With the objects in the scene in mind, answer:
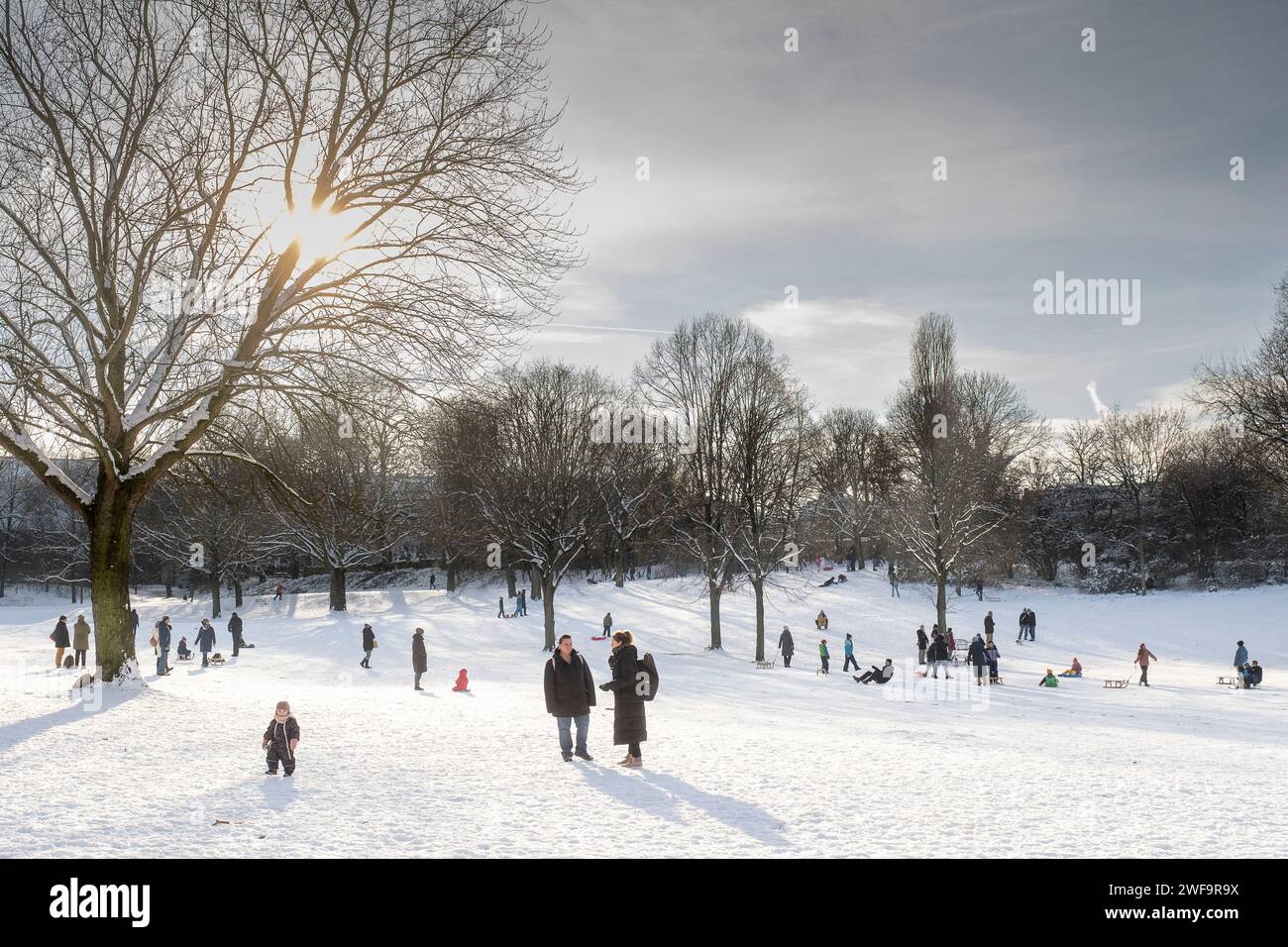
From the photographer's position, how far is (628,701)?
10227 millimetres

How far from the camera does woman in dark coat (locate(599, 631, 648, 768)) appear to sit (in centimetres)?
1020

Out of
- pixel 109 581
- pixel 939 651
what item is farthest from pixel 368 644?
pixel 939 651

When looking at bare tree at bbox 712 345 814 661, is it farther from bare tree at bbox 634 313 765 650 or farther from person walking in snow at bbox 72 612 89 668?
person walking in snow at bbox 72 612 89 668

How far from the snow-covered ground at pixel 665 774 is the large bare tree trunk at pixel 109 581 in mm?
751

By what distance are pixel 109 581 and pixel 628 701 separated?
9.70 m

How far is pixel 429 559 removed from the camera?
67250 mm

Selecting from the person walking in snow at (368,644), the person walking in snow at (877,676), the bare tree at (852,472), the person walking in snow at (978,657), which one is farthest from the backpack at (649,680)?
the bare tree at (852,472)

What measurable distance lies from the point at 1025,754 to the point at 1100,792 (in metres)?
3.17

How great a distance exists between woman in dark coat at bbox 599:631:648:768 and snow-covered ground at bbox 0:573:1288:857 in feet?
1.15

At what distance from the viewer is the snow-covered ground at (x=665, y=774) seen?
7211mm

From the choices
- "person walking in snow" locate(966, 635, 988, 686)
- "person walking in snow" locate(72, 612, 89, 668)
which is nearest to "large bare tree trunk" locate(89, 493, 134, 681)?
"person walking in snow" locate(72, 612, 89, 668)

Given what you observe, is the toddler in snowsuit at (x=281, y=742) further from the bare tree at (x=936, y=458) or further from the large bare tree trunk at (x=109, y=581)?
the bare tree at (x=936, y=458)
